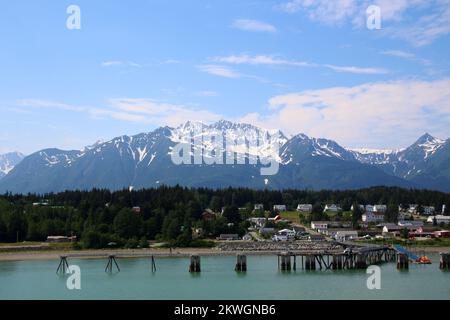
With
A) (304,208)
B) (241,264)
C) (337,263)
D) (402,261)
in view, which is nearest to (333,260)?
(337,263)

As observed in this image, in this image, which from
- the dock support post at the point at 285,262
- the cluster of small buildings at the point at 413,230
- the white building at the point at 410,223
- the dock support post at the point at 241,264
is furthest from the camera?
the white building at the point at 410,223

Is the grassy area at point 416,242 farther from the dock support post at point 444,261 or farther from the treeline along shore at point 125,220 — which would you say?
the dock support post at point 444,261

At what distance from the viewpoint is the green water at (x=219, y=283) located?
5019cm

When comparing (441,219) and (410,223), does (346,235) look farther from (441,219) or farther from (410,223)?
(441,219)

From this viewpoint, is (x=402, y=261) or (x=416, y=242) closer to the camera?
(x=402, y=261)

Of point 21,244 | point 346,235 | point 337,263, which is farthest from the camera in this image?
point 346,235

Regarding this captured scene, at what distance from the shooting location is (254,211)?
148625 mm

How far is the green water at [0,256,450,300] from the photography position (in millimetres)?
50188

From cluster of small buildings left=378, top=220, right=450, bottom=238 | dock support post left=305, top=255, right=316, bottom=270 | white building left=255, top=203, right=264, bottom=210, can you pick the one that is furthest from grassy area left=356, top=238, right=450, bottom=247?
white building left=255, top=203, right=264, bottom=210

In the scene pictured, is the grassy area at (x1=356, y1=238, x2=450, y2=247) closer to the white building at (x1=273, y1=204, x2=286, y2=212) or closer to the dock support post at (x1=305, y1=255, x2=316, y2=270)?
the dock support post at (x1=305, y1=255, x2=316, y2=270)

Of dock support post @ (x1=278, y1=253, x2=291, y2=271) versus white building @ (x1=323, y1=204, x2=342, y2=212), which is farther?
white building @ (x1=323, y1=204, x2=342, y2=212)

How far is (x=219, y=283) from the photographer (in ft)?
189

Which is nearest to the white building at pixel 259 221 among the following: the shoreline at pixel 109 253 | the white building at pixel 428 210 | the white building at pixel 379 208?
the white building at pixel 379 208

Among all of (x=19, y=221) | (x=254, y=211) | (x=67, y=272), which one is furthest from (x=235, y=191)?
(x=67, y=272)
